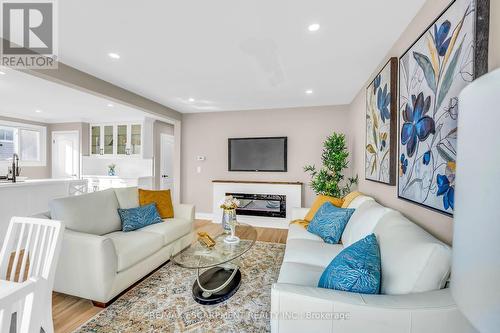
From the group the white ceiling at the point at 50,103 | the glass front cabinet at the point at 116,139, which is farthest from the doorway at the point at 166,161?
the white ceiling at the point at 50,103

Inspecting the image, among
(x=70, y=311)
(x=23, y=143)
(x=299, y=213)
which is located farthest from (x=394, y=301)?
(x=23, y=143)

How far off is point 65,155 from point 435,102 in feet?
26.3

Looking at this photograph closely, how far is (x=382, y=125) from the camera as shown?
2.38 metres

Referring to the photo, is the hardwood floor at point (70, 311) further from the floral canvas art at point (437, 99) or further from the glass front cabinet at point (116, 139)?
the glass front cabinet at point (116, 139)

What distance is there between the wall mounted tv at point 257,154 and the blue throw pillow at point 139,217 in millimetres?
2228

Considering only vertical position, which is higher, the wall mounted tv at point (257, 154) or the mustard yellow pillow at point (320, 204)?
the wall mounted tv at point (257, 154)

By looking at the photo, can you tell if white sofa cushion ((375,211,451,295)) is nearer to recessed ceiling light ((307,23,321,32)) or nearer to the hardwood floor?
recessed ceiling light ((307,23,321,32))

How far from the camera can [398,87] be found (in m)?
2.05

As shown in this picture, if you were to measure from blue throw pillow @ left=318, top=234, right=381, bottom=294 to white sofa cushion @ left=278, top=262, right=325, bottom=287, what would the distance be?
0.97ft

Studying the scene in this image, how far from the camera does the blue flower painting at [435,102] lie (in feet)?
3.98

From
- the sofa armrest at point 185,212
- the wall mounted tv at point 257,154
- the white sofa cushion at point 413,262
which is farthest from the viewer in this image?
the wall mounted tv at point 257,154

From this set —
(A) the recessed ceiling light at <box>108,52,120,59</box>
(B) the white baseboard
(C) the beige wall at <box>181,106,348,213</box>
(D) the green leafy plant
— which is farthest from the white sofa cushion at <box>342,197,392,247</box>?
(B) the white baseboard

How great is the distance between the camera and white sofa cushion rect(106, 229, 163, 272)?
2.09 m

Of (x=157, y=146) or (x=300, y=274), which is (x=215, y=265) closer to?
(x=300, y=274)
